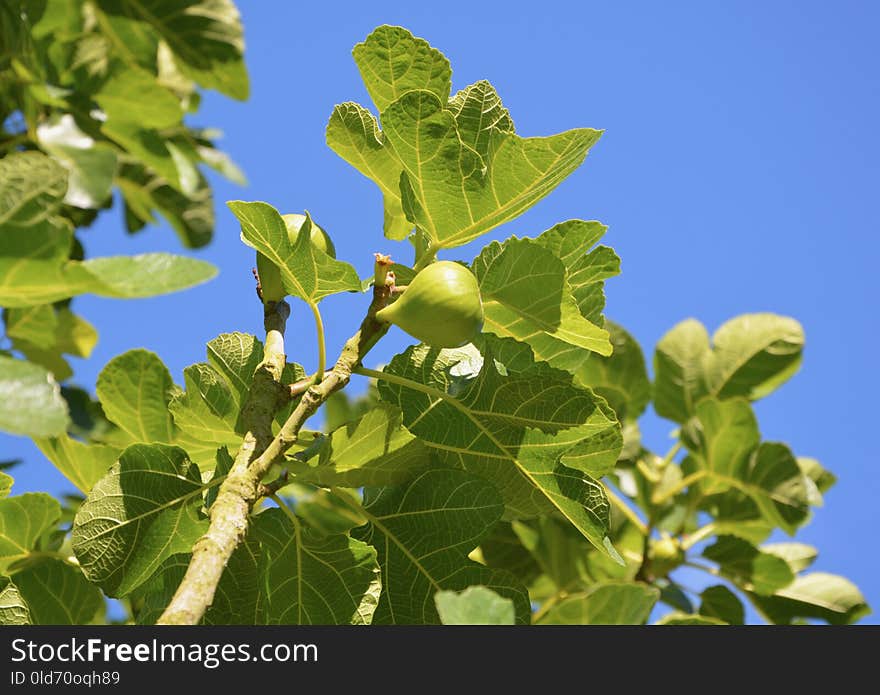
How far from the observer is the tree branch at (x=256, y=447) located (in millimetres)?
887

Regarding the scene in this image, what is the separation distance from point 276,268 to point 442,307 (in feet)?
1.06

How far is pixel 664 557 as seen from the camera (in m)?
2.71

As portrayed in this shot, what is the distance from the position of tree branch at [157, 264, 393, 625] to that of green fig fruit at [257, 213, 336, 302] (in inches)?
0.8

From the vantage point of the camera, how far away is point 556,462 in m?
1.29

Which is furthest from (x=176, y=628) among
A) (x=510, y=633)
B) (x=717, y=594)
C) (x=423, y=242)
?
(x=717, y=594)

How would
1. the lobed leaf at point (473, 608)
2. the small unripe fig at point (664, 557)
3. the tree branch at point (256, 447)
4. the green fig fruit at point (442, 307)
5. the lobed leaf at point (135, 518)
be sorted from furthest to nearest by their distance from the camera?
the small unripe fig at point (664, 557), the lobed leaf at point (135, 518), the green fig fruit at point (442, 307), the tree branch at point (256, 447), the lobed leaf at point (473, 608)

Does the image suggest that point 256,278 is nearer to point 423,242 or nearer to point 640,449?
point 423,242

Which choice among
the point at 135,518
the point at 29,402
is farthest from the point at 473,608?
the point at 135,518

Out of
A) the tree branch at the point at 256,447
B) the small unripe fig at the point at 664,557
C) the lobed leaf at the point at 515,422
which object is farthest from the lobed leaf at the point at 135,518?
the small unripe fig at the point at 664,557

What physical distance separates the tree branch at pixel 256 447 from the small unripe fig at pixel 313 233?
112 millimetres

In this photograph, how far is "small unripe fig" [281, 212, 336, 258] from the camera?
128 cm

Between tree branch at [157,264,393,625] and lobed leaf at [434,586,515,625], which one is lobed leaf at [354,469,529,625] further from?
lobed leaf at [434,586,515,625]

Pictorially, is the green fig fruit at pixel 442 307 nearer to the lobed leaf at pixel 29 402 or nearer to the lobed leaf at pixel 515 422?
the lobed leaf at pixel 515 422

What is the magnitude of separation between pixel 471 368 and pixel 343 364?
21cm
